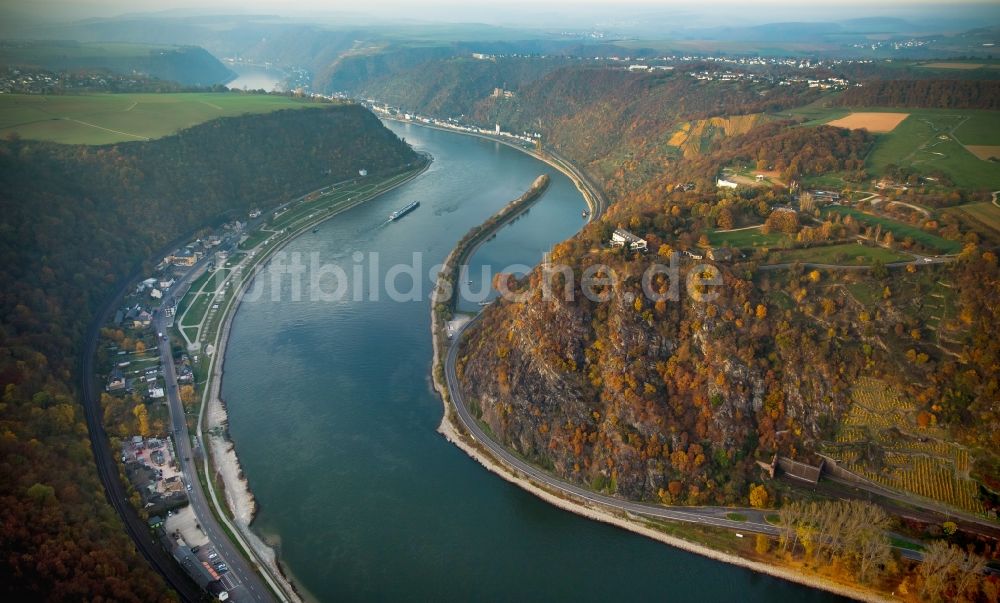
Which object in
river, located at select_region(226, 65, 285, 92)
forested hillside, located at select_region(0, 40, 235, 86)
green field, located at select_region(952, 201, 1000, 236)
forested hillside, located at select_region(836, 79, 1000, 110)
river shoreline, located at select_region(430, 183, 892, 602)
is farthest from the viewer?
river, located at select_region(226, 65, 285, 92)

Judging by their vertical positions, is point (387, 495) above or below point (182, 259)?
below

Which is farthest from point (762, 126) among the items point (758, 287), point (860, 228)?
point (758, 287)

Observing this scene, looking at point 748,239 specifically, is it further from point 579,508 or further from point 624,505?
point 579,508

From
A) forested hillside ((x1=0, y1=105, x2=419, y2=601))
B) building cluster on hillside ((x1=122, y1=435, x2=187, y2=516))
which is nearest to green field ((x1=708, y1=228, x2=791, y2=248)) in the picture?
building cluster on hillside ((x1=122, y1=435, x2=187, y2=516))

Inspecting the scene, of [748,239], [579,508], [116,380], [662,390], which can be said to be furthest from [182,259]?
[748,239]

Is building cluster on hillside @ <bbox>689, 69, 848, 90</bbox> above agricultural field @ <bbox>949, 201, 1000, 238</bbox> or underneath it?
above

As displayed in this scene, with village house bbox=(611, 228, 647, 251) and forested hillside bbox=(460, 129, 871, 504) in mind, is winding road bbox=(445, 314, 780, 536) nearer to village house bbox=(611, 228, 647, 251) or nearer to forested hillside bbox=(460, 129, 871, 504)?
forested hillside bbox=(460, 129, 871, 504)
